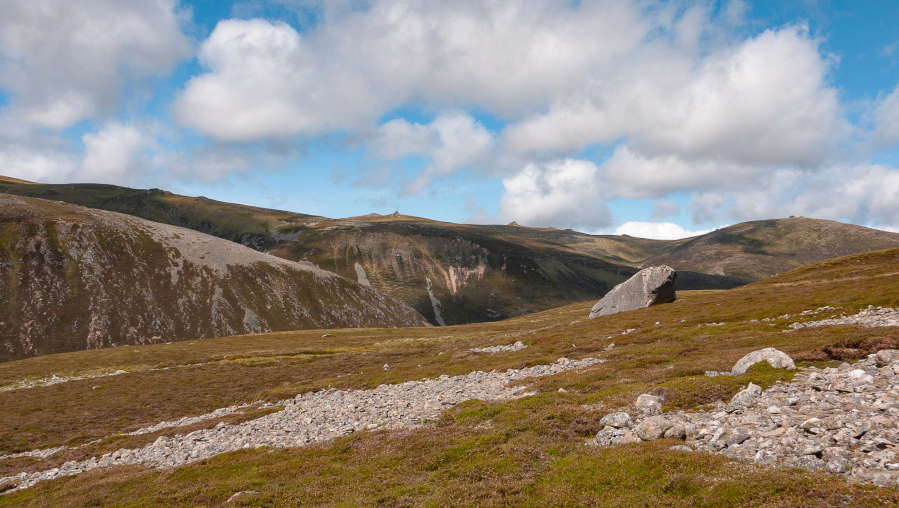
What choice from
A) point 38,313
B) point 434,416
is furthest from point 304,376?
point 38,313

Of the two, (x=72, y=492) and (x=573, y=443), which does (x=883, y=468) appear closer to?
(x=573, y=443)

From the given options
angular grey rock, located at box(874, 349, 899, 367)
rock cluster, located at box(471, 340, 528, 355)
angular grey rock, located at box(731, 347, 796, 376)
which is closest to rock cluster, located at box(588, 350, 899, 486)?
angular grey rock, located at box(874, 349, 899, 367)

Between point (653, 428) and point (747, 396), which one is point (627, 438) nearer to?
point (653, 428)

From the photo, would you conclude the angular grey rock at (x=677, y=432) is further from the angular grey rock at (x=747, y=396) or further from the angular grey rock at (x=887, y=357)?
the angular grey rock at (x=887, y=357)

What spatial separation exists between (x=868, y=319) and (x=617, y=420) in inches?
1514

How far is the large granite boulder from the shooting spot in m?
96.1

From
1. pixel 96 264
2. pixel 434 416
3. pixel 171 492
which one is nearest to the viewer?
pixel 171 492

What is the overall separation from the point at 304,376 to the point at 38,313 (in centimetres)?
12659

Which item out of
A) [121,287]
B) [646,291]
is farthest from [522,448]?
[121,287]

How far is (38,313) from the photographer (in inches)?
5369

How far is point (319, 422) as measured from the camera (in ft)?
117

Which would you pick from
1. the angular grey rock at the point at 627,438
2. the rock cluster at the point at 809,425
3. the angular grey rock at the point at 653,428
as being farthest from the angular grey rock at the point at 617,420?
the angular grey rock at the point at 653,428

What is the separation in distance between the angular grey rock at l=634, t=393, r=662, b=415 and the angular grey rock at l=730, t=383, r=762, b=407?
3493mm

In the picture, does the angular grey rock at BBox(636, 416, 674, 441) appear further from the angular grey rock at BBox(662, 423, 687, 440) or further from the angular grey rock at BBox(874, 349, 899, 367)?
the angular grey rock at BBox(874, 349, 899, 367)
